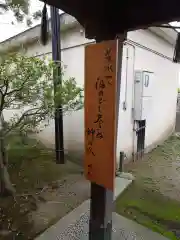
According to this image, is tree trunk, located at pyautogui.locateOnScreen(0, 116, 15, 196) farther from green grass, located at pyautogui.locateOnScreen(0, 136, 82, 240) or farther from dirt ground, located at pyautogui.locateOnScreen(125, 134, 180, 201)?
dirt ground, located at pyautogui.locateOnScreen(125, 134, 180, 201)

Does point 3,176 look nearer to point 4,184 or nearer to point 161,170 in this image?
point 4,184

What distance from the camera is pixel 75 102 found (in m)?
4.24

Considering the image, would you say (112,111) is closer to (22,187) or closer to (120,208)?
(120,208)

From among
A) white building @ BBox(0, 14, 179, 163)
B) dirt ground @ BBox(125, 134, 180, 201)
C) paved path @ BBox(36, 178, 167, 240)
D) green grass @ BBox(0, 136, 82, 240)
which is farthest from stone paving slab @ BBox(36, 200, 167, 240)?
white building @ BBox(0, 14, 179, 163)

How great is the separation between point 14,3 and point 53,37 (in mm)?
1816

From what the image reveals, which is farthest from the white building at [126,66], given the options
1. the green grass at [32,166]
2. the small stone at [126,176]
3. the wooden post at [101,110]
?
the wooden post at [101,110]

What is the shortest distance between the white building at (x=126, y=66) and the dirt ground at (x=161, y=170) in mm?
429

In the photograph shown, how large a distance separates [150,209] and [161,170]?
2046mm

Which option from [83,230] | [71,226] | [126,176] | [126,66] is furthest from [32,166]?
[126,66]

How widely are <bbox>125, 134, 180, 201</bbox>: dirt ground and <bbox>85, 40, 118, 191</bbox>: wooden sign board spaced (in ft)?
9.90

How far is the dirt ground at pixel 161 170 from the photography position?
444 centimetres

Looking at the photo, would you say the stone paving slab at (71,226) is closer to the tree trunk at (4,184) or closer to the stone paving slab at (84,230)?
the stone paving slab at (84,230)

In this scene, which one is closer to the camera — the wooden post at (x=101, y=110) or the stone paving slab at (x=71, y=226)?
the wooden post at (x=101, y=110)

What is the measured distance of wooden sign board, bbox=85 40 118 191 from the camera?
62.0 inches
